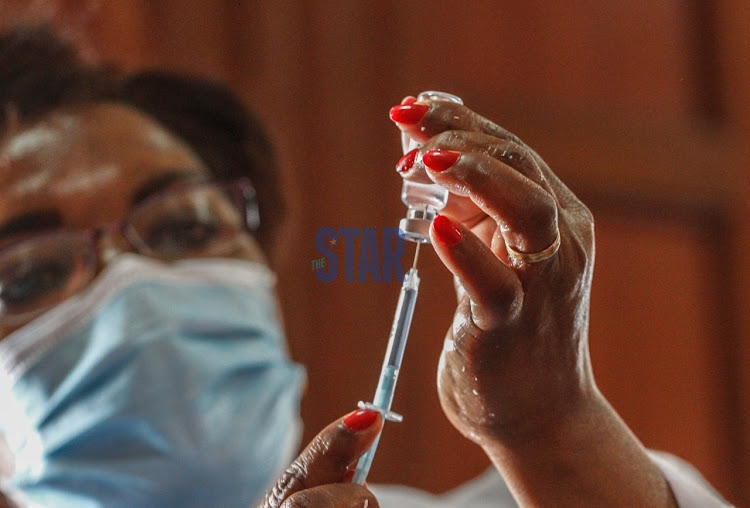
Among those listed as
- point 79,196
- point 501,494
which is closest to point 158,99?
point 79,196

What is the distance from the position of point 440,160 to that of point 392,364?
0.39ft

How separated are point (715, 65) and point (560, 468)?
1.35 meters

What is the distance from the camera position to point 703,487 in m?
0.44

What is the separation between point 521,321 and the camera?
0.38 metres

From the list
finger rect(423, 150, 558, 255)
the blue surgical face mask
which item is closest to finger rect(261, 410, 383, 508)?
finger rect(423, 150, 558, 255)

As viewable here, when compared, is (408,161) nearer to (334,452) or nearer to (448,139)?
(448,139)

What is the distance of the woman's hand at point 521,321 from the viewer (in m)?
0.35

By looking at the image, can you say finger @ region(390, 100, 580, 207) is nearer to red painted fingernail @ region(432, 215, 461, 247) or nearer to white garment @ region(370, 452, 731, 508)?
red painted fingernail @ region(432, 215, 461, 247)

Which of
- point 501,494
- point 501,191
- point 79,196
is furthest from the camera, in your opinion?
point 79,196

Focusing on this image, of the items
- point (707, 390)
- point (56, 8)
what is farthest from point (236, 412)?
point (707, 390)

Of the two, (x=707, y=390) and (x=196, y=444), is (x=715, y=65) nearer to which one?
(x=707, y=390)

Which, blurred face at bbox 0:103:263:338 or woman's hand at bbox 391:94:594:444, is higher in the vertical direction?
woman's hand at bbox 391:94:594:444

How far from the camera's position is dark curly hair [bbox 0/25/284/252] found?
0.93m

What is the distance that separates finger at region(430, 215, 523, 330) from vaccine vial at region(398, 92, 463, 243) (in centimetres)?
3
